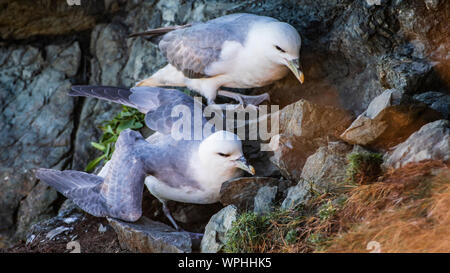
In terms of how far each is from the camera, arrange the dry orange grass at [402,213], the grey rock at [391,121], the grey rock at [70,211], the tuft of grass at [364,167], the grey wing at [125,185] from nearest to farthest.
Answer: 1. the dry orange grass at [402,213]
2. the tuft of grass at [364,167]
3. the grey rock at [391,121]
4. the grey wing at [125,185]
5. the grey rock at [70,211]

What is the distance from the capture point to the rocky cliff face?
391 cm

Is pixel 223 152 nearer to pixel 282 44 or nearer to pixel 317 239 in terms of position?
pixel 317 239

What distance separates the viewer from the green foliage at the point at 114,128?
5.36 m

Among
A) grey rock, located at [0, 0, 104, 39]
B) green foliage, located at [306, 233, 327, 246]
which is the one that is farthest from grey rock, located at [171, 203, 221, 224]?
grey rock, located at [0, 0, 104, 39]

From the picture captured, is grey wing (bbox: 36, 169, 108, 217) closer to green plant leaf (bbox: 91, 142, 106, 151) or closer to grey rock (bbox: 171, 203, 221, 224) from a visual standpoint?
grey rock (bbox: 171, 203, 221, 224)

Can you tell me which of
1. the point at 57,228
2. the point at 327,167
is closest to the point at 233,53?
the point at 327,167

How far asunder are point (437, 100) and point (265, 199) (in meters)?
1.37

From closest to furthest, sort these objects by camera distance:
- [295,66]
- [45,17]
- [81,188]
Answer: [81,188]
[295,66]
[45,17]

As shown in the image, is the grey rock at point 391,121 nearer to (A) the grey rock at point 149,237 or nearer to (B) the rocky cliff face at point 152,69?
(B) the rocky cliff face at point 152,69

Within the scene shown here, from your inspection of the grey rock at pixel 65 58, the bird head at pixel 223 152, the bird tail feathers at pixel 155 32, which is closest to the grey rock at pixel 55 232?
the bird head at pixel 223 152

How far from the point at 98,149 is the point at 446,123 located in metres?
3.83

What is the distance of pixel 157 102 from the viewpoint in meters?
4.77

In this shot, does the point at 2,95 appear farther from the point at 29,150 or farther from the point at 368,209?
the point at 368,209

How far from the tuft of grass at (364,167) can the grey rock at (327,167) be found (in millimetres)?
190
